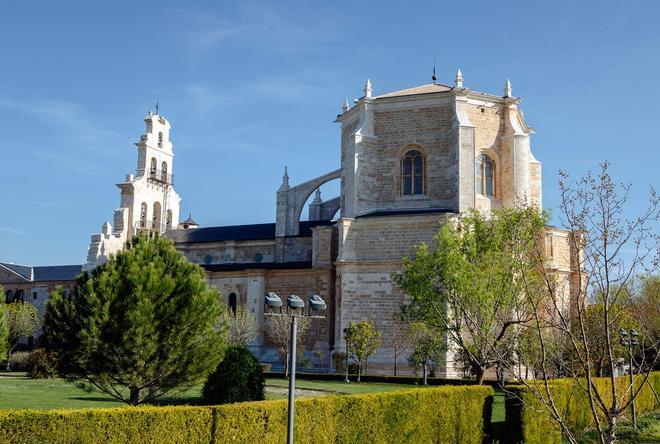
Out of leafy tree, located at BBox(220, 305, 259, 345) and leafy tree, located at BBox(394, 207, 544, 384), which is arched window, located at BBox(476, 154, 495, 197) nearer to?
leafy tree, located at BBox(394, 207, 544, 384)

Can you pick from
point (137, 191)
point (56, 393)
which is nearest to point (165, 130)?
point (137, 191)

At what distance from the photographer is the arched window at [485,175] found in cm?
3375

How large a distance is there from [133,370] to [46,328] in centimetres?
241

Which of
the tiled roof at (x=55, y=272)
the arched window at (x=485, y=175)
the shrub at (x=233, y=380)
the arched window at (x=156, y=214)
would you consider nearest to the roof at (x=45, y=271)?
the tiled roof at (x=55, y=272)

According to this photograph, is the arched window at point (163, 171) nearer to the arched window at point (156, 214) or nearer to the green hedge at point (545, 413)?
the arched window at point (156, 214)

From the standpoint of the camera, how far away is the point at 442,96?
33875 mm

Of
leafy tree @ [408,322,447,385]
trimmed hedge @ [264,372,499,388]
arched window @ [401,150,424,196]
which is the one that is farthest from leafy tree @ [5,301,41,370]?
leafy tree @ [408,322,447,385]

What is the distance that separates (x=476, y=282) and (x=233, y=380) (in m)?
8.78

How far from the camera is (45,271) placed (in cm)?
6041

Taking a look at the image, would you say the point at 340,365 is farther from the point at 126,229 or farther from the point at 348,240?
the point at 126,229

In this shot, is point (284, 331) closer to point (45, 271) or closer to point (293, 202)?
point (293, 202)

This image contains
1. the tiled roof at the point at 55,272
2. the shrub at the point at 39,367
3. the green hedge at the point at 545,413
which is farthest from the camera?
the tiled roof at the point at 55,272

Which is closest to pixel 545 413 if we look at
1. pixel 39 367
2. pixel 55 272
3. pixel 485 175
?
pixel 485 175

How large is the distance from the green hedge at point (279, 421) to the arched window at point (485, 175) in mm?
19693
